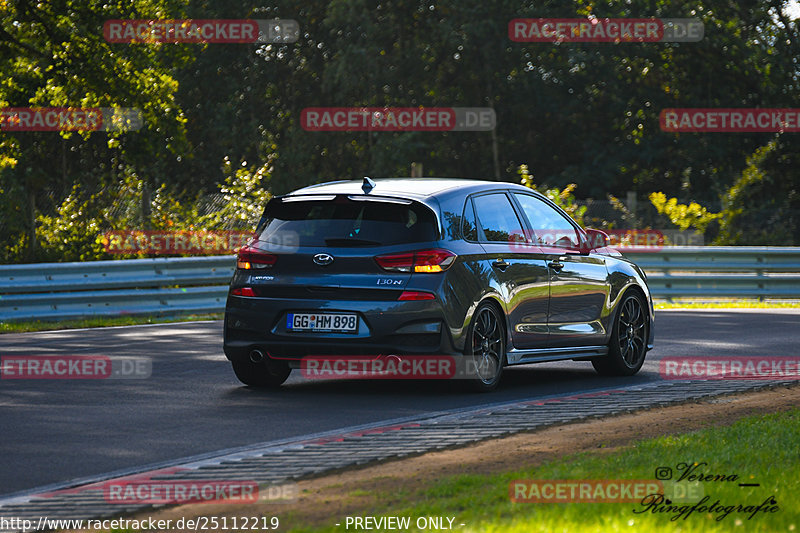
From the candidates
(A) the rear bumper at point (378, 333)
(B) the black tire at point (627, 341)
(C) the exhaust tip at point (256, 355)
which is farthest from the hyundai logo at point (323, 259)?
(B) the black tire at point (627, 341)

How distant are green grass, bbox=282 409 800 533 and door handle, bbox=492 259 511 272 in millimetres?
3012

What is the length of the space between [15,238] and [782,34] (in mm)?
34602

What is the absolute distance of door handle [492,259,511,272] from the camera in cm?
1096

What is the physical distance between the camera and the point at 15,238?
2347 cm

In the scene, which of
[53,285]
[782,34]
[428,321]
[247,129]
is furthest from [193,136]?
[428,321]

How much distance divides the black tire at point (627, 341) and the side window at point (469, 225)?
2.13m

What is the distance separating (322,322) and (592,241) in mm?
3022

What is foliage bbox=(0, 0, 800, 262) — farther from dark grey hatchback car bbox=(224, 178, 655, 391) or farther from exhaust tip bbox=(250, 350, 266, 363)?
exhaust tip bbox=(250, 350, 266, 363)

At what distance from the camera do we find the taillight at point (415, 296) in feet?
33.8

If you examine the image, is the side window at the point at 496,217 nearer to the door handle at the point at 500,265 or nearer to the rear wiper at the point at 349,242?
the door handle at the point at 500,265

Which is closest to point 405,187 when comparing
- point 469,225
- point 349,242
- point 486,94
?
point 469,225

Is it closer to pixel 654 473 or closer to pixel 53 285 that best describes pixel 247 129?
pixel 53 285

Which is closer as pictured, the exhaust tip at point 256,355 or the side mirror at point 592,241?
the exhaust tip at point 256,355

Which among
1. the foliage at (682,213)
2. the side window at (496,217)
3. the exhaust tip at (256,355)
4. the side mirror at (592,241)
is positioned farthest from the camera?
the foliage at (682,213)
